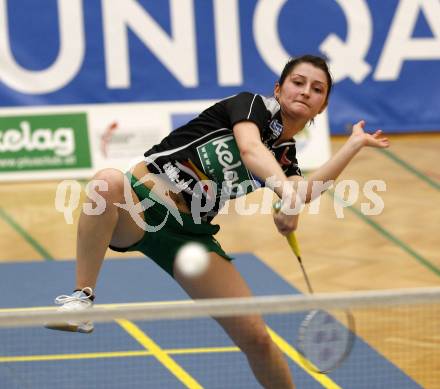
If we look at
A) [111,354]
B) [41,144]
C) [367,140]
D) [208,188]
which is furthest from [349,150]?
[41,144]

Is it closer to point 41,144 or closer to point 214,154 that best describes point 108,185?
point 214,154

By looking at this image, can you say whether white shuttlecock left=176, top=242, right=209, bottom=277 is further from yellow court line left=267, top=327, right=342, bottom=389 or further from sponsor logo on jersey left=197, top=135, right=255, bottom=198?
yellow court line left=267, top=327, right=342, bottom=389

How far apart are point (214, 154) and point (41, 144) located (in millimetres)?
5875

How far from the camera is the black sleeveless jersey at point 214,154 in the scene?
4652 millimetres

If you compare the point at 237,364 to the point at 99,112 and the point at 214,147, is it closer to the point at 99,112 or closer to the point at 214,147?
the point at 214,147

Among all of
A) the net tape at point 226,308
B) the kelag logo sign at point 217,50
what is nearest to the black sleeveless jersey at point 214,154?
the net tape at point 226,308

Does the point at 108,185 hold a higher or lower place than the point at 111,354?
higher

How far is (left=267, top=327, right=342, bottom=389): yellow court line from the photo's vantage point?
19.3ft

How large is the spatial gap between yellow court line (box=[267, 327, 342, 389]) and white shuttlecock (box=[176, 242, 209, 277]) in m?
1.21

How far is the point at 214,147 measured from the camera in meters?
4.68

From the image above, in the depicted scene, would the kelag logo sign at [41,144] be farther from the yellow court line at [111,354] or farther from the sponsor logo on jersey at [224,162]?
the sponsor logo on jersey at [224,162]

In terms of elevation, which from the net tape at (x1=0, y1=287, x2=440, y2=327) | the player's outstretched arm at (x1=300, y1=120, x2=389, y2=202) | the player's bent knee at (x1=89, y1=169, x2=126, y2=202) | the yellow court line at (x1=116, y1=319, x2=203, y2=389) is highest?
the player's outstretched arm at (x1=300, y1=120, x2=389, y2=202)

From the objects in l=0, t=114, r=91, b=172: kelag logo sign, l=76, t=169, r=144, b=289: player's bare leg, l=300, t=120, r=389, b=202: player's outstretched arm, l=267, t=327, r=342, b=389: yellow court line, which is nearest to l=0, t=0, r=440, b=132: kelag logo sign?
l=0, t=114, r=91, b=172: kelag logo sign

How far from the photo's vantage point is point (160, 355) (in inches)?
249
